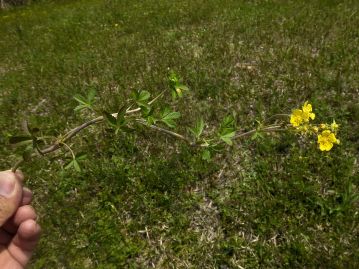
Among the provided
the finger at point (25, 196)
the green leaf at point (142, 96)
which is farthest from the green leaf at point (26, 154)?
the green leaf at point (142, 96)

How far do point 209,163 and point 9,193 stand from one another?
7.65ft

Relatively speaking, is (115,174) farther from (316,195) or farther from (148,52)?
(148,52)

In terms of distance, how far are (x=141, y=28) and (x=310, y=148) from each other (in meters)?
4.85

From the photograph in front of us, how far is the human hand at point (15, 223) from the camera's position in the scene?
79.1 inches

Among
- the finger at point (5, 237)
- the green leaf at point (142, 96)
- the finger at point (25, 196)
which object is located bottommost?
the finger at point (5, 237)

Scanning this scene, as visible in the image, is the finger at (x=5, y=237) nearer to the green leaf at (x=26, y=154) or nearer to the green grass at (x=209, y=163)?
the green leaf at (x=26, y=154)

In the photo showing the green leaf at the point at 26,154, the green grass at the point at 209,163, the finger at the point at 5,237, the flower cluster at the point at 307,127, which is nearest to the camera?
the green leaf at the point at 26,154

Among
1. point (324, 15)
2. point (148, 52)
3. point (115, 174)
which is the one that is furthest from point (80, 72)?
point (324, 15)

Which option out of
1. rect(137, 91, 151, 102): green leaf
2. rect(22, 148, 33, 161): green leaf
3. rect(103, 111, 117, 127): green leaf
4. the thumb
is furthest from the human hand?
rect(137, 91, 151, 102): green leaf

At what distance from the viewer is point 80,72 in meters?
6.07

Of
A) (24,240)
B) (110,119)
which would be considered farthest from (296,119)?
(24,240)

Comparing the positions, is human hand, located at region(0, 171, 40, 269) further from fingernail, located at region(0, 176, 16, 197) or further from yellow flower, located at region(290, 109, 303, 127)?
yellow flower, located at region(290, 109, 303, 127)

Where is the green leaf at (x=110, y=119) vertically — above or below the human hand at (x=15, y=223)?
above

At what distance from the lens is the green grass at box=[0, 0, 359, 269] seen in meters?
3.40
